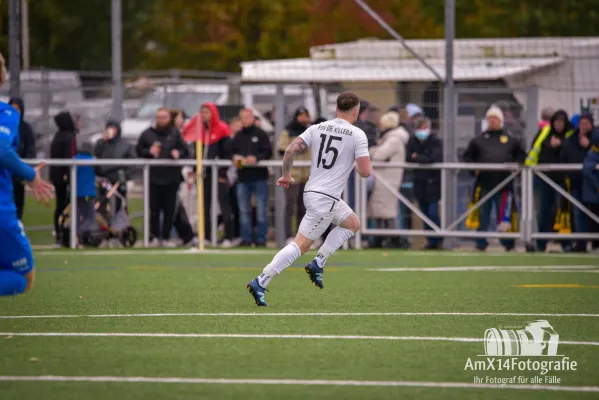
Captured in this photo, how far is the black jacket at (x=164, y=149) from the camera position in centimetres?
2092

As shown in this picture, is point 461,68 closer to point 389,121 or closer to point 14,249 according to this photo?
point 389,121

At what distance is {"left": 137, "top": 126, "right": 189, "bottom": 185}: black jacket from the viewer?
68.6 ft

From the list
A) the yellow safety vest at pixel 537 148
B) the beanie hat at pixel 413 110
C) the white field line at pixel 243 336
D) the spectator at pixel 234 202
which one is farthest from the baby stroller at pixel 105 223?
the white field line at pixel 243 336

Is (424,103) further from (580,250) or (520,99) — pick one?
(580,250)

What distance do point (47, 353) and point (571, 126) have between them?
12.7m

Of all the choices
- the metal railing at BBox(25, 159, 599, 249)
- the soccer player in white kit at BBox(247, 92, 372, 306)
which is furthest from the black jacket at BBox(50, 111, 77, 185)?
the soccer player in white kit at BBox(247, 92, 372, 306)

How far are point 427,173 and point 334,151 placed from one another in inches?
346

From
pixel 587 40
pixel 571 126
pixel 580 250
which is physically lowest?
pixel 580 250

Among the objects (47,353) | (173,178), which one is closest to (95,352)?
(47,353)

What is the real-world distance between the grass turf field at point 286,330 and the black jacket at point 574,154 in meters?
3.05

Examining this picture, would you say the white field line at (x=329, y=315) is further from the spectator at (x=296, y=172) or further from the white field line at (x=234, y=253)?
the spectator at (x=296, y=172)

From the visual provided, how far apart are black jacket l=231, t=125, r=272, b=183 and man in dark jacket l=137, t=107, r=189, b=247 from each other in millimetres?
906

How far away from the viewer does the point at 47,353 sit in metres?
9.05

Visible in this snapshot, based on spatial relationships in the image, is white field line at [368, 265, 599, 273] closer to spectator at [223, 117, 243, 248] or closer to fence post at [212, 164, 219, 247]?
fence post at [212, 164, 219, 247]
